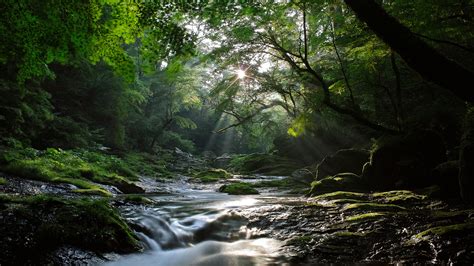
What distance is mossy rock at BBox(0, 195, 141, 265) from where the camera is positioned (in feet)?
13.9

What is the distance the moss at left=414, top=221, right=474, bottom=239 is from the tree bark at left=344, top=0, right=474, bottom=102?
1.86 meters

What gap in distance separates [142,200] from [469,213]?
711 cm

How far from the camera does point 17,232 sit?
4.39m

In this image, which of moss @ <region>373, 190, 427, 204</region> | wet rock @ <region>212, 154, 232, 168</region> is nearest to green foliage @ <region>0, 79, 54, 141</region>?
moss @ <region>373, 190, 427, 204</region>

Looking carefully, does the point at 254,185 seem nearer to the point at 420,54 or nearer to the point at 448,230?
the point at 448,230

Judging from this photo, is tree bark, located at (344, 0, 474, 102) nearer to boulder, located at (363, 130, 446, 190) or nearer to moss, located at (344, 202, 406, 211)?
moss, located at (344, 202, 406, 211)

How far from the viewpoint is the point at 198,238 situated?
20.9 ft

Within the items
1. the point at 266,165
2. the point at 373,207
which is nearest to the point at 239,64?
the point at 373,207

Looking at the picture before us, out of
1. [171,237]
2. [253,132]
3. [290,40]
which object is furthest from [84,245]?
[253,132]

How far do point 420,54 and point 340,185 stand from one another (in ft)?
24.4

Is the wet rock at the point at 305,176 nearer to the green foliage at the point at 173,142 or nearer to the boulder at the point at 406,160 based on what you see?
the boulder at the point at 406,160

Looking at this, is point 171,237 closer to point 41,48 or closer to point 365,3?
point 41,48

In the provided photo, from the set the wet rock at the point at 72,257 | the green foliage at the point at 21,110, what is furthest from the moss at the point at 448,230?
the green foliage at the point at 21,110

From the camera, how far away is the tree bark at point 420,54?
3.69 m
